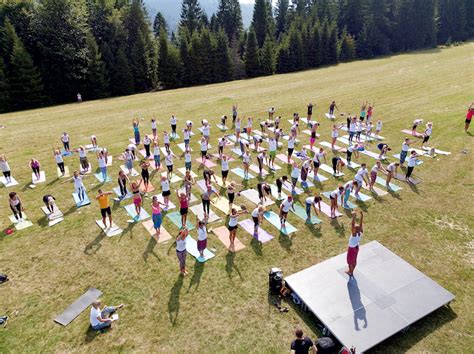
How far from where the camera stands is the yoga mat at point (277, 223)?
13641mm

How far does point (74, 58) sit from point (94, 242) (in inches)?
1559

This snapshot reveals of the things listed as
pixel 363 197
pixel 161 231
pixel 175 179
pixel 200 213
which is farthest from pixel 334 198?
pixel 175 179

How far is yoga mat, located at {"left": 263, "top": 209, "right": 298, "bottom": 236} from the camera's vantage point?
44.8 feet

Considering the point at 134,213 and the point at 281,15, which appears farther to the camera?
the point at 281,15

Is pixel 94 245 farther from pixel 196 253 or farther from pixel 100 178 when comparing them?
pixel 100 178

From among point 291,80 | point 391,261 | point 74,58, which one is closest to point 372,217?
point 391,261

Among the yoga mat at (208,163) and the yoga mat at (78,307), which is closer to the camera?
the yoga mat at (78,307)

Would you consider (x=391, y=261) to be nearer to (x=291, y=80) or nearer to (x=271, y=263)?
(x=271, y=263)

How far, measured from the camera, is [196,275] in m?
11.3

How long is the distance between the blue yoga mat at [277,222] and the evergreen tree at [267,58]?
4852cm

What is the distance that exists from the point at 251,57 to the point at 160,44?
16.3 metres

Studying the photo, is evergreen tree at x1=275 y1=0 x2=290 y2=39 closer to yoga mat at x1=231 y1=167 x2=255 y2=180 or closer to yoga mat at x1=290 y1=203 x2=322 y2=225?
yoga mat at x1=231 y1=167 x2=255 y2=180

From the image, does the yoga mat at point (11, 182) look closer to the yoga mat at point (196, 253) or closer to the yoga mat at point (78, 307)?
the yoga mat at point (78, 307)

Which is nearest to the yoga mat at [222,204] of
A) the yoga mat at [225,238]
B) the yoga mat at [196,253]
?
the yoga mat at [225,238]
